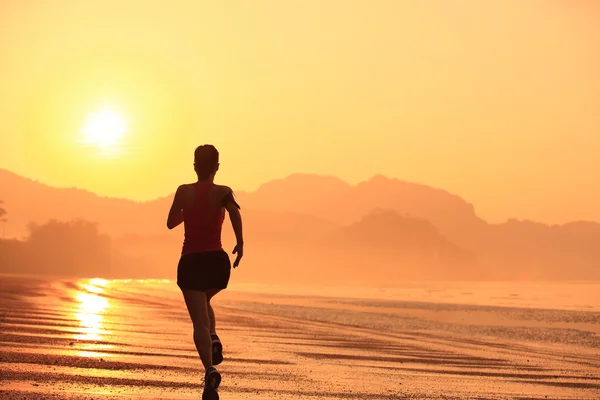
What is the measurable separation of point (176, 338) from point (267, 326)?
8735mm

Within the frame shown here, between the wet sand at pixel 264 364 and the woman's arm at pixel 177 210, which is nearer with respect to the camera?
the woman's arm at pixel 177 210

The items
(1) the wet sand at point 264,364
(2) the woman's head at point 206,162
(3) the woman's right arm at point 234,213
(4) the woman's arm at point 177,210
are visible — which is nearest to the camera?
(3) the woman's right arm at point 234,213

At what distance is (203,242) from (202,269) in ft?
0.92

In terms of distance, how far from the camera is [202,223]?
33.5ft

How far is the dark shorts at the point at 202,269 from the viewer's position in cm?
1017

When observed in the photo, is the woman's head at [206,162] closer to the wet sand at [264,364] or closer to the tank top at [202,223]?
the tank top at [202,223]

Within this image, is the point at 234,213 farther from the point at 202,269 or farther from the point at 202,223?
the point at 202,269

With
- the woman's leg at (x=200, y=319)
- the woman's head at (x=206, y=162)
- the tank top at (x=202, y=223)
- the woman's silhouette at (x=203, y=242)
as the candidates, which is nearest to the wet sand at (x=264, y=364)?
the woman's leg at (x=200, y=319)

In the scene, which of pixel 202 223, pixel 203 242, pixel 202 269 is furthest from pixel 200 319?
pixel 202 223

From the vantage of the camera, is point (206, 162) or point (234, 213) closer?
point (234, 213)

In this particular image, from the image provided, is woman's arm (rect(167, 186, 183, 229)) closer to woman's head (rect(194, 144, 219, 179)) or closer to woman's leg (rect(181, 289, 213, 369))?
woman's head (rect(194, 144, 219, 179))

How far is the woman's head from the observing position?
10.4 meters

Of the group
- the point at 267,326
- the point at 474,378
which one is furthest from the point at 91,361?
the point at 267,326

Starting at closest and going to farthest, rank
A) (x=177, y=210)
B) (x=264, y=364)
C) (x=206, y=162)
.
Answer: (x=177, y=210)
(x=206, y=162)
(x=264, y=364)
